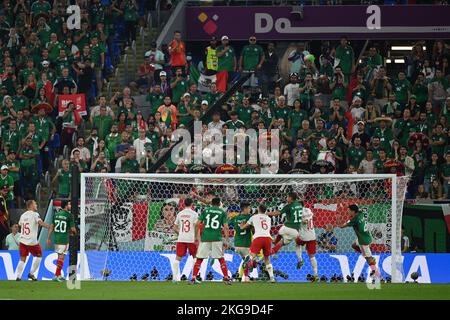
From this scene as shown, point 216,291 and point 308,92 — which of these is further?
point 308,92

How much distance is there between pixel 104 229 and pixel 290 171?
469cm

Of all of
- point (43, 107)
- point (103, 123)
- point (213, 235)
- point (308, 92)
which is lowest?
point (213, 235)

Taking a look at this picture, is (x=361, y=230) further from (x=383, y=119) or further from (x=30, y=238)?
(x=30, y=238)

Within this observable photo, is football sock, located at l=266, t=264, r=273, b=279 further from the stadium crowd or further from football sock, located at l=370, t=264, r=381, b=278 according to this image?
the stadium crowd

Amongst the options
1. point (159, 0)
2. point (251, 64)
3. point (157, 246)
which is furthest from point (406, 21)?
point (157, 246)

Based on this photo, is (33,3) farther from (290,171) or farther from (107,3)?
(290,171)

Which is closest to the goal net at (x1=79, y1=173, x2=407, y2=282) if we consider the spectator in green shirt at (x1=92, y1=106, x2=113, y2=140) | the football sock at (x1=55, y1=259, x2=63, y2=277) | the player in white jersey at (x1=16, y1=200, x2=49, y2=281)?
the football sock at (x1=55, y1=259, x2=63, y2=277)

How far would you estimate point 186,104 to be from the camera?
2930 centimetres

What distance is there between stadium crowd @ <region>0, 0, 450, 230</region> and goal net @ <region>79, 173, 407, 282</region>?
164 cm

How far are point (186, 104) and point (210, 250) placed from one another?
6867 millimetres

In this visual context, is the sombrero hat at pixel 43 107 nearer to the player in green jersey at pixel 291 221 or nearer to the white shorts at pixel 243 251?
the white shorts at pixel 243 251

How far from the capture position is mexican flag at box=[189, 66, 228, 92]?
30594mm

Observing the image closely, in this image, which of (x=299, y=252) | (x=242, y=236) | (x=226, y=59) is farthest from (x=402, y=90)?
(x=242, y=236)

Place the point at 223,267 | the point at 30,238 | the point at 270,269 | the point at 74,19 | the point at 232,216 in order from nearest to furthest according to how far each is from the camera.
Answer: the point at 223,267
the point at 270,269
the point at 30,238
the point at 232,216
the point at 74,19
